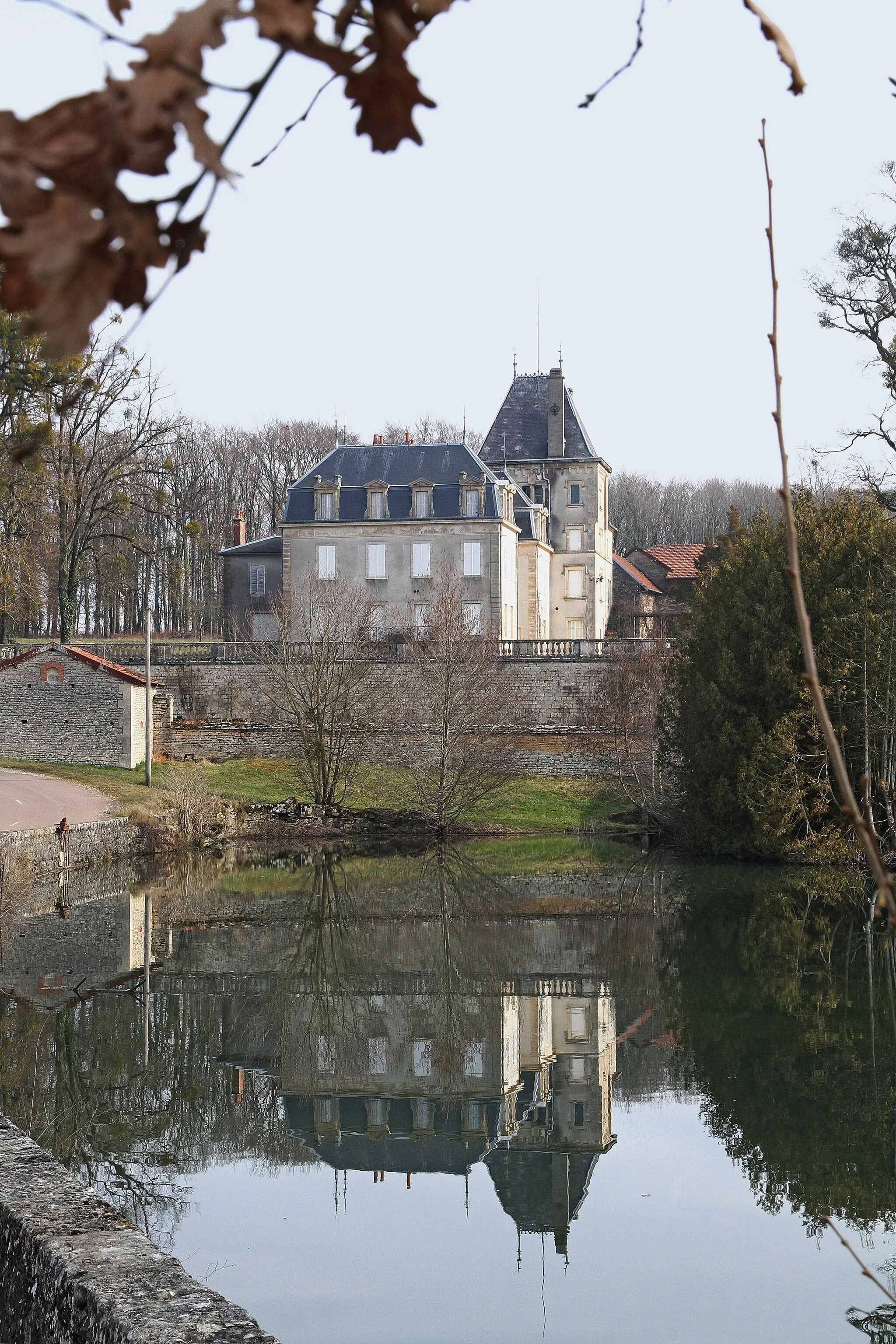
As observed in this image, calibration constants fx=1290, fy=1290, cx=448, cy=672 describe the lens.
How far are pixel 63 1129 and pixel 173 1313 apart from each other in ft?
18.9

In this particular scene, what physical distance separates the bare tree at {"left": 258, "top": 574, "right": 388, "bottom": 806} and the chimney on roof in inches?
604

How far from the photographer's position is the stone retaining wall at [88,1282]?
11.4 ft

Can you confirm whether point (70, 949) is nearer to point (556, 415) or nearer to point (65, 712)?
point (65, 712)

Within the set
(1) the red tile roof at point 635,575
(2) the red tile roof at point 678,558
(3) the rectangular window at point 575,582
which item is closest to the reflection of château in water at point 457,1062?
(3) the rectangular window at point 575,582

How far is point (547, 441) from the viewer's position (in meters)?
44.2

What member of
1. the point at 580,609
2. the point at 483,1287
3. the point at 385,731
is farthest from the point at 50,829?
the point at 580,609

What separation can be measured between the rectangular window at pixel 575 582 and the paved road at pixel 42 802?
22.3 m

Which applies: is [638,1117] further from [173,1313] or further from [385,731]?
[385,731]

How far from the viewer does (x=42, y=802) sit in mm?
23266

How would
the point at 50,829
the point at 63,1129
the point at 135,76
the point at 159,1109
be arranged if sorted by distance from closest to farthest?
the point at 135,76 < the point at 63,1129 < the point at 159,1109 < the point at 50,829

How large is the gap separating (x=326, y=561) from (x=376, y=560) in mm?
→ 1486

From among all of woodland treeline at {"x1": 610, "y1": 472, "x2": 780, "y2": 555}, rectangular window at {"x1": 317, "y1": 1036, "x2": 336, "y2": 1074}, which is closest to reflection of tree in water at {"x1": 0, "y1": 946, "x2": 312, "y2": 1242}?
rectangular window at {"x1": 317, "y1": 1036, "x2": 336, "y2": 1074}

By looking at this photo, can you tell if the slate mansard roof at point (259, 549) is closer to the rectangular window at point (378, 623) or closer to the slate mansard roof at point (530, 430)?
the rectangular window at point (378, 623)

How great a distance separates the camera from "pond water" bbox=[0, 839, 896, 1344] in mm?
6969
